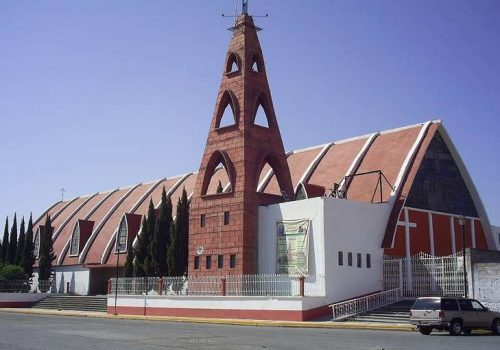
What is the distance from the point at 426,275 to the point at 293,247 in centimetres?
702

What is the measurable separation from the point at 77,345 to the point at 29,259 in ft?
134

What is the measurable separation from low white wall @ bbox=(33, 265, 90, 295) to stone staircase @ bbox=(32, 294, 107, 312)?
222cm

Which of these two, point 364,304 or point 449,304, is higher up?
point 449,304

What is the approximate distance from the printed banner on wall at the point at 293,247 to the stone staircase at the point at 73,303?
16019 millimetres

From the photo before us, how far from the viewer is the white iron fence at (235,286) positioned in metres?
29.0

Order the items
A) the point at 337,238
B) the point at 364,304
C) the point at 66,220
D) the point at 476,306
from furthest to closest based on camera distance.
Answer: the point at 66,220
the point at 337,238
the point at 364,304
the point at 476,306

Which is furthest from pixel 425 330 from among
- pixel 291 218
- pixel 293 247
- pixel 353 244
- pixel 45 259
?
pixel 45 259

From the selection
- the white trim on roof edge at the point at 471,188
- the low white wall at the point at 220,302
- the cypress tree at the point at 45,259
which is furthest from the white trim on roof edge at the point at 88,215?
the white trim on roof edge at the point at 471,188

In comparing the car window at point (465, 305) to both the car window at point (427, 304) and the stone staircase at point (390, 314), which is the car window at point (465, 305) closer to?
the car window at point (427, 304)

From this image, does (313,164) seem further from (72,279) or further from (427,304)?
(72,279)

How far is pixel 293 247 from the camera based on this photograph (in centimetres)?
3056

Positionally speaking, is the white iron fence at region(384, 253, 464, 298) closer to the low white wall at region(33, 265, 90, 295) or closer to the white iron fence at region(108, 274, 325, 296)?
the white iron fence at region(108, 274, 325, 296)

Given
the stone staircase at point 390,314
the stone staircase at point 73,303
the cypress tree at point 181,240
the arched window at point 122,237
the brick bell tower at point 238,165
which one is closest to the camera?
the stone staircase at point 390,314

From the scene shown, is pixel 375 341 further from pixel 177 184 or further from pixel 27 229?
pixel 27 229
